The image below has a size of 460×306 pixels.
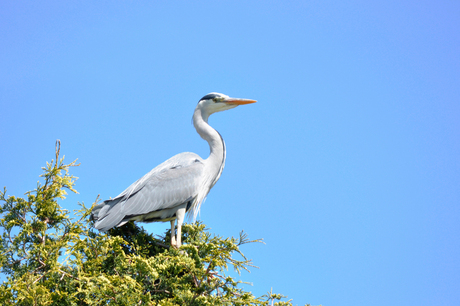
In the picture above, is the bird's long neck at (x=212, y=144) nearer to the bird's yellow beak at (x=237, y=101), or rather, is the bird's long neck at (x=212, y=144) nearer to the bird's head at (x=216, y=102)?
the bird's head at (x=216, y=102)

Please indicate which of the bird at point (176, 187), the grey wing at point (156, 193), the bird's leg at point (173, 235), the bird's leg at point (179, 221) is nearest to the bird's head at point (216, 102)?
the bird at point (176, 187)

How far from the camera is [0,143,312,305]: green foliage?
4.06 meters

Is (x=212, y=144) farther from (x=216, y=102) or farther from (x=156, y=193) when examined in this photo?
(x=156, y=193)

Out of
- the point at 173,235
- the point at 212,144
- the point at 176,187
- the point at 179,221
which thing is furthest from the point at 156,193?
the point at 212,144

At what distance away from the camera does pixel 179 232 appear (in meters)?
5.39

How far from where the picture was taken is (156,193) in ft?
18.7

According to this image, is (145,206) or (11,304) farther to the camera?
(145,206)

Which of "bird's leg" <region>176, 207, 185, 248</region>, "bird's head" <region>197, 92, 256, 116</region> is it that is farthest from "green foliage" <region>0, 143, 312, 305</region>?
"bird's head" <region>197, 92, 256, 116</region>

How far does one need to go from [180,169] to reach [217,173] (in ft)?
Answer: 1.90

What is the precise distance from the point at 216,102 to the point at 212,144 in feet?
2.21

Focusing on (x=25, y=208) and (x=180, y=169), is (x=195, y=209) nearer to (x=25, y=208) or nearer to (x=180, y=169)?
(x=180, y=169)

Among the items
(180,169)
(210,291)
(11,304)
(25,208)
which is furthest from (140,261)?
(180,169)

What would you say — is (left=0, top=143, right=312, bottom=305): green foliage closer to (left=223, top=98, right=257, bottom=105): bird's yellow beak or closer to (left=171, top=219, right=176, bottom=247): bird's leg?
(left=171, top=219, right=176, bottom=247): bird's leg

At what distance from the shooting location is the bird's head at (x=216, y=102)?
263 inches
